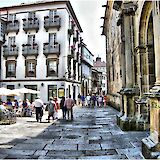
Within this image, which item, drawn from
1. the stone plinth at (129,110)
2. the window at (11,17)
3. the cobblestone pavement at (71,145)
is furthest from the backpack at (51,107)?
the window at (11,17)

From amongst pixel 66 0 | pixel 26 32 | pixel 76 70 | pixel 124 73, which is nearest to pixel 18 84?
pixel 26 32

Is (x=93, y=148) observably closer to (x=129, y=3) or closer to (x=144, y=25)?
(x=144, y=25)

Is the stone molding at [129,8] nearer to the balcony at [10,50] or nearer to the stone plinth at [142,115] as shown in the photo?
the stone plinth at [142,115]

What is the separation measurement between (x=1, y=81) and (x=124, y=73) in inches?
884

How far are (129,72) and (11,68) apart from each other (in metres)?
22.3

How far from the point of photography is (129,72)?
10148 mm

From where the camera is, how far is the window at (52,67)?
27423mm

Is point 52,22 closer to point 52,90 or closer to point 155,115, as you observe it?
point 52,90

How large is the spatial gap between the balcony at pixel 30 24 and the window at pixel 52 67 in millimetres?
4602

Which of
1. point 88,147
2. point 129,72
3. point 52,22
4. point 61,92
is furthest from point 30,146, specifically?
point 52,22

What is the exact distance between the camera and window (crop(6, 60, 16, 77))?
95.8 feet

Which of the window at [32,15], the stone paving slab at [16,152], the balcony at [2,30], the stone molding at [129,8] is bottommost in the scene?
the stone paving slab at [16,152]

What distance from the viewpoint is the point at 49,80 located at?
90.1ft

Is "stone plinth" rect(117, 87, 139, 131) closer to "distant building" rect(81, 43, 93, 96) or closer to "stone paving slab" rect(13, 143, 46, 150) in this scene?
"stone paving slab" rect(13, 143, 46, 150)
